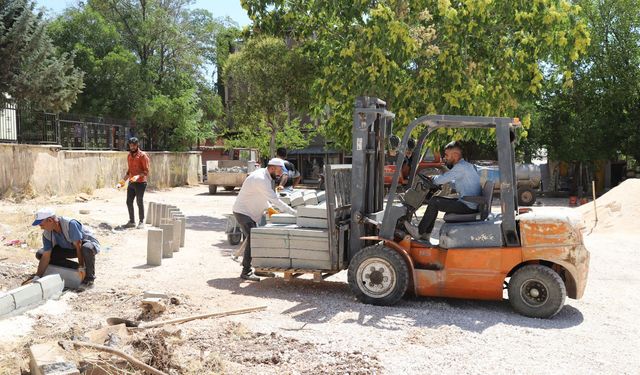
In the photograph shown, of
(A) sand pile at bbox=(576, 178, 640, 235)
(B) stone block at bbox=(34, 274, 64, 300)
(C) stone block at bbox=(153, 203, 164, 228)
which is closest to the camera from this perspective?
(B) stone block at bbox=(34, 274, 64, 300)

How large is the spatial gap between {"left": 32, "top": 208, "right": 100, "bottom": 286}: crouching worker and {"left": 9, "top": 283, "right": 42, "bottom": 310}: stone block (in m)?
0.75

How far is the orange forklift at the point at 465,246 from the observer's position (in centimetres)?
676

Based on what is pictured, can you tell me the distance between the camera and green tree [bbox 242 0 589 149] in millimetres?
13672

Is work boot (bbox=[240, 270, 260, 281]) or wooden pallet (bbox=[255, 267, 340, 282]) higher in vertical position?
wooden pallet (bbox=[255, 267, 340, 282])

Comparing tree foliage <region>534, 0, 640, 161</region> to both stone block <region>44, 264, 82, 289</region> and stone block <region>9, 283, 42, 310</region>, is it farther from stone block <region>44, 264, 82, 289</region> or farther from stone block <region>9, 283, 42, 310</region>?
stone block <region>9, 283, 42, 310</region>

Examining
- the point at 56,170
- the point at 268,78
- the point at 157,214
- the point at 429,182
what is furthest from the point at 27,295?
the point at 56,170

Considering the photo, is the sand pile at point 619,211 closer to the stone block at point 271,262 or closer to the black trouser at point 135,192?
the stone block at point 271,262

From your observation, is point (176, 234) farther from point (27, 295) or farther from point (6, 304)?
point (6, 304)

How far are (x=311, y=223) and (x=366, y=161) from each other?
1.06 metres

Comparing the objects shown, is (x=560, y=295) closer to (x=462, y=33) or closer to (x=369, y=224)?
(x=369, y=224)

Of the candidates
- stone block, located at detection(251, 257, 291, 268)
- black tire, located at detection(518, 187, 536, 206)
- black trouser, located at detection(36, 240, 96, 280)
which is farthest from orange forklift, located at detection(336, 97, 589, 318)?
black tire, located at detection(518, 187, 536, 206)

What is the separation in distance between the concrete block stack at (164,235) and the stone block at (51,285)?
89.8 inches

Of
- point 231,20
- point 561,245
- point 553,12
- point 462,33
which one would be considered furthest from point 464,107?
point 231,20

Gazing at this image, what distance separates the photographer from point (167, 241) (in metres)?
10.4
